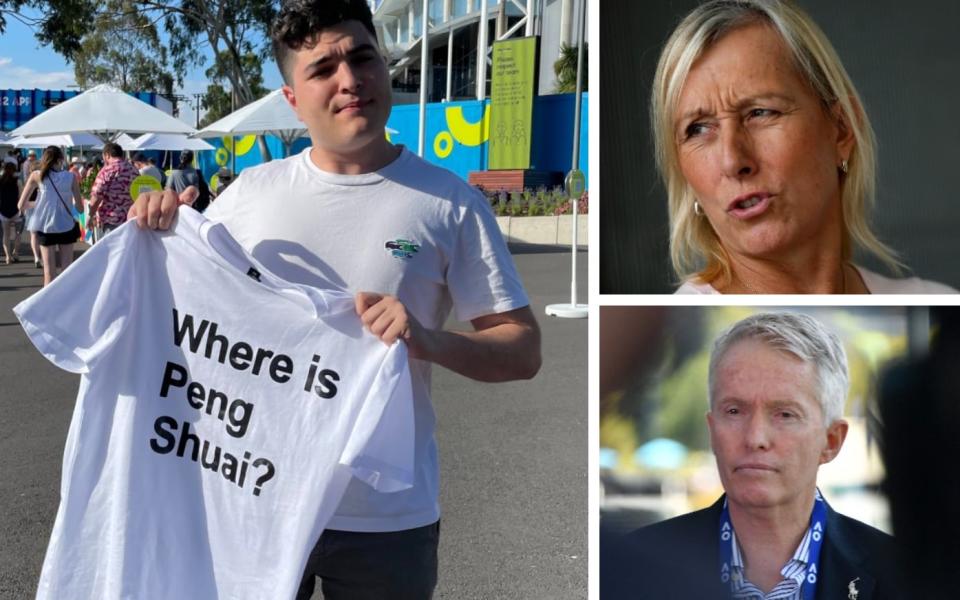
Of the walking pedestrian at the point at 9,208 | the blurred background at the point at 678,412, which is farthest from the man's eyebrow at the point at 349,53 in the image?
the walking pedestrian at the point at 9,208

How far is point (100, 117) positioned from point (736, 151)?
16567mm

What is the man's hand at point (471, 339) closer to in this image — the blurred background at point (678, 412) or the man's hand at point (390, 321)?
the man's hand at point (390, 321)

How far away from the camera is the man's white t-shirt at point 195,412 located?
94.3 inches

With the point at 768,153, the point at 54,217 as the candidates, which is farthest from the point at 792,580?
the point at 54,217

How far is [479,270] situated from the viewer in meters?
2.49

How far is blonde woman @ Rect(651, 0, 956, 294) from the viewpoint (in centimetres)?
212

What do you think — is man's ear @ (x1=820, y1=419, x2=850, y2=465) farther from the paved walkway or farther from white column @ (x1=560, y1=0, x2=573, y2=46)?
white column @ (x1=560, y1=0, x2=573, y2=46)

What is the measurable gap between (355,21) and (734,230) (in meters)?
0.94

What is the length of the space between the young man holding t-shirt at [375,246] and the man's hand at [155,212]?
0.63 feet

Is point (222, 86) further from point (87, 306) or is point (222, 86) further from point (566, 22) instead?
point (87, 306)

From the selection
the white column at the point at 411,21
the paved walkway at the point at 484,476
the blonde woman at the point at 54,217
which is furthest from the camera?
the white column at the point at 411,21

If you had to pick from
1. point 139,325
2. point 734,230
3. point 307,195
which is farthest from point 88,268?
point 734,230

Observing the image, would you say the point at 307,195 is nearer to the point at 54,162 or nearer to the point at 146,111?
the point at 54,162

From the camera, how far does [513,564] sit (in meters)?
4.93
